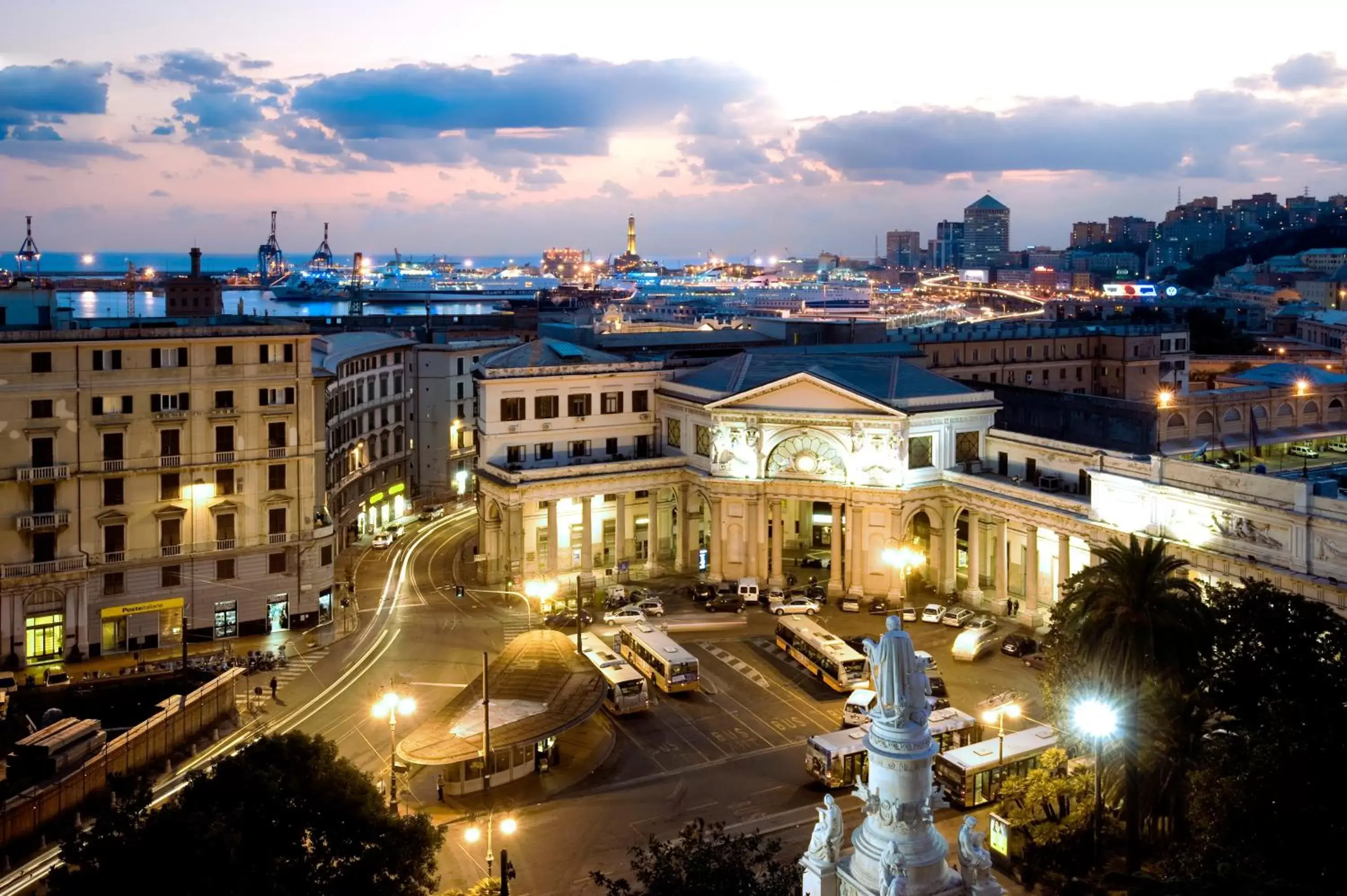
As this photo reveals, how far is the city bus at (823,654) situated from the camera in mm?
59969

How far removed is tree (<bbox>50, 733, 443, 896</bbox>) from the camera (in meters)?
26.3

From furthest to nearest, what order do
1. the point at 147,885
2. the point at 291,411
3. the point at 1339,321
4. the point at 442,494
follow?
1. the point at 1339,321
2. the point at 442,494
3. the point at 291,411
4. the point at 147,885

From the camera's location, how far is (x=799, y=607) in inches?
2911

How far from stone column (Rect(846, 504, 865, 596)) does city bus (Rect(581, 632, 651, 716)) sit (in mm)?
22137

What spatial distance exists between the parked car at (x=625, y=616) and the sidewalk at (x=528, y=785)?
16621mm

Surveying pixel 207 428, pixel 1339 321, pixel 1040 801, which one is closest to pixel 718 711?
pixel 1040 801

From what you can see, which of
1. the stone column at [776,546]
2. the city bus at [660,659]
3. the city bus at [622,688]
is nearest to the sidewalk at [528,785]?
the city bus at [622,688]

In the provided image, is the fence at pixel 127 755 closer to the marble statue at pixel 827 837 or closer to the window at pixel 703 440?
the marble statue at pixel 827 837

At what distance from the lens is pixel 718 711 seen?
57781mm

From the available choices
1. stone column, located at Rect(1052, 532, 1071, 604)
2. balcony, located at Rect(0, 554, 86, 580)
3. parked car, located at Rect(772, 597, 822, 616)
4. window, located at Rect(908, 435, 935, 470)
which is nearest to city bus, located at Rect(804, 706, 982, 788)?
stone column, located at Rect(1052, 532, 1071, 604)

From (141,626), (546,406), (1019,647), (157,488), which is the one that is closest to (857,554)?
(1019,647)

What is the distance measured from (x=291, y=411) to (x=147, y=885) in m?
46.5

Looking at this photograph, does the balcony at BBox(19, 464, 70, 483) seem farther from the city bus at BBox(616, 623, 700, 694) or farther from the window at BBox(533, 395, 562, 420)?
the city bus at BBox(616, 623, 700, 694)

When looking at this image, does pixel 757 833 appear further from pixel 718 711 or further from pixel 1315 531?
pixel 1315 531
